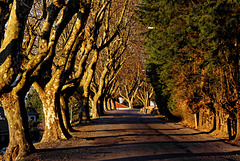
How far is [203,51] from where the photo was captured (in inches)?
614

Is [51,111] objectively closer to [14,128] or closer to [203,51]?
[14,128]

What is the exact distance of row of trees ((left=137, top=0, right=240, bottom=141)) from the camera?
1320 centimetres

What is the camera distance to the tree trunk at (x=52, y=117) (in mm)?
13438

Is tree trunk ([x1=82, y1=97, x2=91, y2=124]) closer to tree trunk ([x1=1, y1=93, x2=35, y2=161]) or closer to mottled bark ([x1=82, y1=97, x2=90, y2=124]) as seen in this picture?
mottled bark ([x1=82, y1=97, x2=90, y2=124])

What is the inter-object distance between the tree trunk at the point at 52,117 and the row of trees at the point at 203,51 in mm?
8026

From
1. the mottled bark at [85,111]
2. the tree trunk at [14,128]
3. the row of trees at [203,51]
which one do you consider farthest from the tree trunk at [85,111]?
the tree trunk at [14,128]

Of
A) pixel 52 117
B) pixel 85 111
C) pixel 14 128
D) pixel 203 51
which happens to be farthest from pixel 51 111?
pixel 85 111

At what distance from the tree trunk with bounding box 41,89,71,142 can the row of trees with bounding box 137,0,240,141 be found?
8026 mm

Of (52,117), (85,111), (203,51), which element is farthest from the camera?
(85,111)

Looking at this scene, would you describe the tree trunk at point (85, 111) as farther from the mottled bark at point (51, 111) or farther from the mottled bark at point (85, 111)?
the mottled bark at point (51, 111)

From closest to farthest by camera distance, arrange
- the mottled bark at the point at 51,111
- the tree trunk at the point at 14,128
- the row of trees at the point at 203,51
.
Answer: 1. the tree trunk at the point at 14,128
2. the row of trees at the point at 203,51
3. the mottled bark at the point at 51,111

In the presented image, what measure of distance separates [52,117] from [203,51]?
29.6ft

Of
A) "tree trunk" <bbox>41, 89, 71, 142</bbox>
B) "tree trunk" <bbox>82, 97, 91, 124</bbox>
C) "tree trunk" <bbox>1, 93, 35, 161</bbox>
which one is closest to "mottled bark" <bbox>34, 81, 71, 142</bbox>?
"tree trunk" <bbox>41, 89, 71, 142</bbox>

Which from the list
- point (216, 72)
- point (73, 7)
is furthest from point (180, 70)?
point (73, 7)
